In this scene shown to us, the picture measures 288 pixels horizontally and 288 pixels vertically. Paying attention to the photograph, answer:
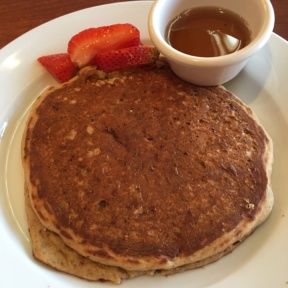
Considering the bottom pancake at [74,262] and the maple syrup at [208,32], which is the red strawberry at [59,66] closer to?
the maple syrup at [208,32]

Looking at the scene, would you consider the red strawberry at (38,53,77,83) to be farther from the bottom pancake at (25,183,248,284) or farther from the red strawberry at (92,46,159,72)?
the bottom pancake at (25,183,248,284)

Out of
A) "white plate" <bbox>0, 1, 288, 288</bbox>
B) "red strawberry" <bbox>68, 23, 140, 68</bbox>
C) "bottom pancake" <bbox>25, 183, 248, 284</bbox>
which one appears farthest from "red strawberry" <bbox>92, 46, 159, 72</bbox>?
"bottom pancake" <bbox>25, 183, 248, 284</bbox>

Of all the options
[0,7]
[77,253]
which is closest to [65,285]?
[77,253]

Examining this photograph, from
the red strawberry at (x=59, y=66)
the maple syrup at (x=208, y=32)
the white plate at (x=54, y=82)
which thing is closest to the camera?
the white plate at (x=54, y=82)

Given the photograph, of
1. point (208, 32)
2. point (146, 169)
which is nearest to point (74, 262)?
point (146, 169)

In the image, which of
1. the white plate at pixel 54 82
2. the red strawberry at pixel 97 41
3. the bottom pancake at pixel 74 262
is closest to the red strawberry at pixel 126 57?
the red strawberry at pixel 97 41

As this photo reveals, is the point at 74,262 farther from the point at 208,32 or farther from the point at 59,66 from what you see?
the point at 208,32
